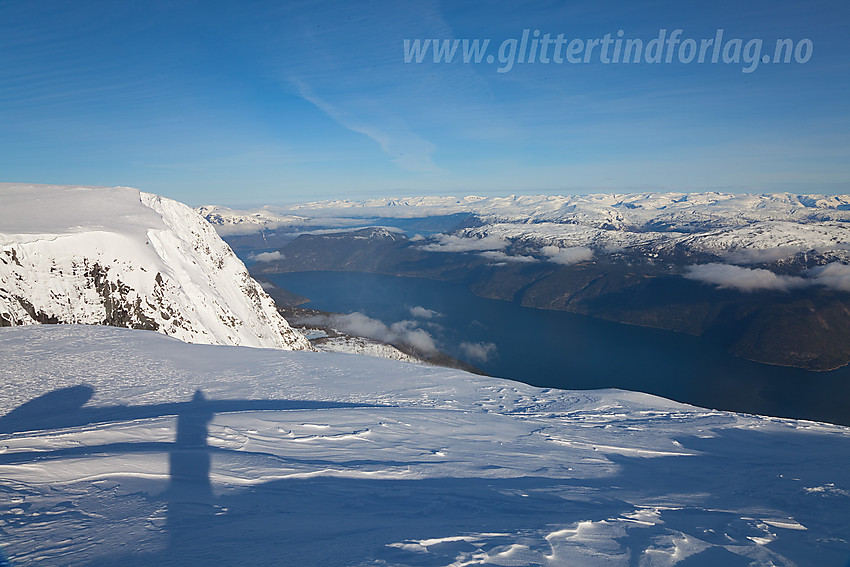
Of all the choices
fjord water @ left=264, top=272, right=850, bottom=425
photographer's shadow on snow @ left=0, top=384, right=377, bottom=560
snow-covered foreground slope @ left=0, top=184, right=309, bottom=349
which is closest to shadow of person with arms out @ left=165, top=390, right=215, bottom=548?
photographer's shadow on snow @ left=0, top=384, right=377, bottom=560

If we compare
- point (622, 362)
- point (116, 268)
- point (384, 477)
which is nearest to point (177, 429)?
point (384, 477)

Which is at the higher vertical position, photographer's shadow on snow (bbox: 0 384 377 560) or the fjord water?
photographer's shadow on snow (bbox: 0 384 377 560)

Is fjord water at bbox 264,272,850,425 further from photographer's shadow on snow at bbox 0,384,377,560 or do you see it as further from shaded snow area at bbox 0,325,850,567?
photographer's shadow on snow at bbox 0,384,377,560

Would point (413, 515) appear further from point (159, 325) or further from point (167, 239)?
point (167, 239)

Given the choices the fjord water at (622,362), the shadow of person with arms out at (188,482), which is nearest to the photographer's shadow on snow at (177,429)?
the shadow of person with arms out at (188,482)

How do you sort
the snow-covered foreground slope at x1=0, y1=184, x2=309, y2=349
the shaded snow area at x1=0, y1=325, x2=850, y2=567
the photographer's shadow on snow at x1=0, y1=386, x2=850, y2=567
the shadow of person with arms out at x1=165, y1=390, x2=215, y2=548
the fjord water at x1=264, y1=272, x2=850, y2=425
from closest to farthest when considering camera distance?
the photographer's shadow on snow at x1=0, y1=386, x2=850, y2=567 → the shaded snow area at x1=0, y1=325, x2=850, y2=567 → the shadow of person with arms out at x1=165, y1=390, x2=215, y2=548 → the snow-covered foreground slope at x1=0, y1=184, x2=309, y2=349 → the fjord water at x1=264, y1=272, x2=850, y2=425

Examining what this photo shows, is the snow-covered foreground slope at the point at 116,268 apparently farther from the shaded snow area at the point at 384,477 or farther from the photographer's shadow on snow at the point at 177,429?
the photographer's shadow on snow at the point at 177,429
